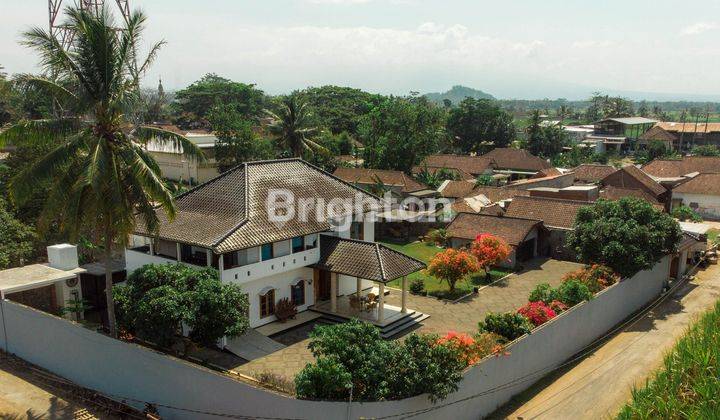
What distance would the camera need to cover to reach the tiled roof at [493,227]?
31.8m

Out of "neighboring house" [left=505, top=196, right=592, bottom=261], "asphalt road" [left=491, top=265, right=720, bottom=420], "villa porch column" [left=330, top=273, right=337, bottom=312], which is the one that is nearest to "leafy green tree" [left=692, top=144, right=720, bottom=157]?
"neighboring house" [left=505, top=196, right=592, bottom=261]

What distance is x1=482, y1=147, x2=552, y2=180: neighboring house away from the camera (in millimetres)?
59562

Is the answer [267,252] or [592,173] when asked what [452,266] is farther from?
[592,173]

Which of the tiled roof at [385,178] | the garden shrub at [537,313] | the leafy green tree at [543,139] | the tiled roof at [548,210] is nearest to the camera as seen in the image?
the garden shrub at [537,313]

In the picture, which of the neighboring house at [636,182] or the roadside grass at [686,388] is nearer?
the roadside grass at [686,388]

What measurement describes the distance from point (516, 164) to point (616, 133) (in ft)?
140

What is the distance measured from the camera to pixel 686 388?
1422 cm

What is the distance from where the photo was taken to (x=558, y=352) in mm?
20344

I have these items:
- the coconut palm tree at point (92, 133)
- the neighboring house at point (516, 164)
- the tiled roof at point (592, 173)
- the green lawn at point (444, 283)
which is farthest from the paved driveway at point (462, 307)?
the neighboring house at point (516, 164)

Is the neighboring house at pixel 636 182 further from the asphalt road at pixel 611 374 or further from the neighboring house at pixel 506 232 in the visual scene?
the asphalt road at pixel 611 374

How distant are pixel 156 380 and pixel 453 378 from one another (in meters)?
7.93

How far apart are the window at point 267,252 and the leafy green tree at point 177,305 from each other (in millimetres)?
3264

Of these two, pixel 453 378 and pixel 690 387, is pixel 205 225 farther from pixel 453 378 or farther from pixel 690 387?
pixel 690 387

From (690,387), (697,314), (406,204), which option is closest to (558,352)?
(690,387)
